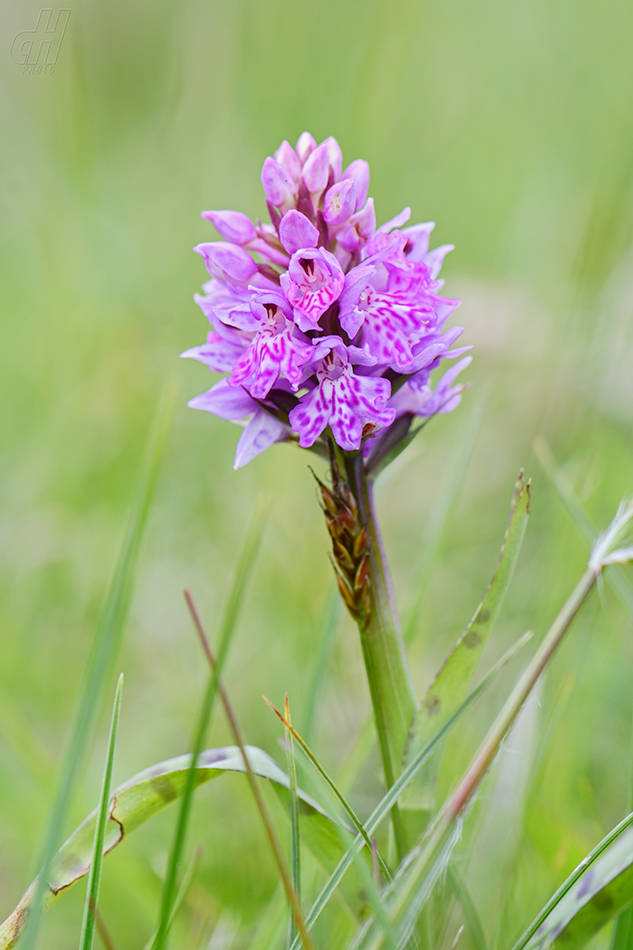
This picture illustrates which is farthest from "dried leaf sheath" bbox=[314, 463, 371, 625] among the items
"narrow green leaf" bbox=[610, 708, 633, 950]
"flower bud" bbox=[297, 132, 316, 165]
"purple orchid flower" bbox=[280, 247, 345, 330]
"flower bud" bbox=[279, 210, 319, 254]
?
"flower bud" bbox=[297, 132, 316, 165]

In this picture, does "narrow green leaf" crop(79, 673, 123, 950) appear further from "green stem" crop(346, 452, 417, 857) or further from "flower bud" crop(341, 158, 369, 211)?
"flower bud" crop(341, 158, 369, 211)

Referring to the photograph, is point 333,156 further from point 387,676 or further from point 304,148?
point 387,676

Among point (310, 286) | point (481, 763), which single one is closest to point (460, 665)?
point (481, 763)

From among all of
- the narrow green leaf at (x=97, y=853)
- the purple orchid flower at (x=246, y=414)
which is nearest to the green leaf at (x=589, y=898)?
the narrow green leaf at (x=97, y=853)

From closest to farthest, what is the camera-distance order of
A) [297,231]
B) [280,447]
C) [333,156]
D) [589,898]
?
1. [589,898]
2. [297,231]
3. [333,156]
4. [280,447]

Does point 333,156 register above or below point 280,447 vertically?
above

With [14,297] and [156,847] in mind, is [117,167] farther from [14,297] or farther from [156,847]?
[156,847]

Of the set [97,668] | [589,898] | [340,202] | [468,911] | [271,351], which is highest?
[340,202]

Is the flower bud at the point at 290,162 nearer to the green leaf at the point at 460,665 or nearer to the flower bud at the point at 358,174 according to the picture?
the flower bud at the point at 358,174
